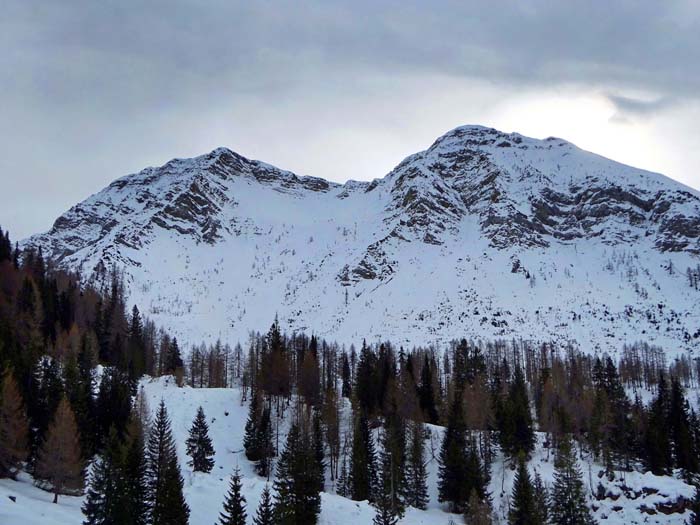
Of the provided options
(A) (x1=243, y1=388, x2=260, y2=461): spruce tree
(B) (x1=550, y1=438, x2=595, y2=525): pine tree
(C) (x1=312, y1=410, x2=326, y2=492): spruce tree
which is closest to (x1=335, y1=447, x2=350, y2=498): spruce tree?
(C) (x1=312, y1=410, x2=326, y2=492): spruce tree

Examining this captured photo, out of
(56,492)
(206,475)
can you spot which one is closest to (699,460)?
(206,475)

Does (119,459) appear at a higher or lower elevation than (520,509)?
higher

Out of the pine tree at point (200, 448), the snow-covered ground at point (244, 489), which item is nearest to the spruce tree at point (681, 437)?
the snow-covered ground at point (244, 489)

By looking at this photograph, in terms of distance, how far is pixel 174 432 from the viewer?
3339 inches

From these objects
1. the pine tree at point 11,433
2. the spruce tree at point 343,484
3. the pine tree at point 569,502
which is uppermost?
the pine tree at point 11,433

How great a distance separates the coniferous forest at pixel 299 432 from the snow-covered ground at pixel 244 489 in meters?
1.28

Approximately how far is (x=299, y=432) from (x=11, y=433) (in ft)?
115

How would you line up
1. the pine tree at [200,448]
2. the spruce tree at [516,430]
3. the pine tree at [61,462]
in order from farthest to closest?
the spruce tree at [516,430] → the pine tree at [200,448] → the pine tree at [61,462]

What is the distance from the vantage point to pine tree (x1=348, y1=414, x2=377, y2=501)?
7212cm

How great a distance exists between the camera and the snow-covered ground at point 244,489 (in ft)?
146

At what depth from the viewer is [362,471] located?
73062mm

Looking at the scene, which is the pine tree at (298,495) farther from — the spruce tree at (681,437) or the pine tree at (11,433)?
the spruce tree at (681,437)

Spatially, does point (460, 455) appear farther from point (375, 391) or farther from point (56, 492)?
point (56, 492)

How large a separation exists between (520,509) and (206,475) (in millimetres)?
31236
